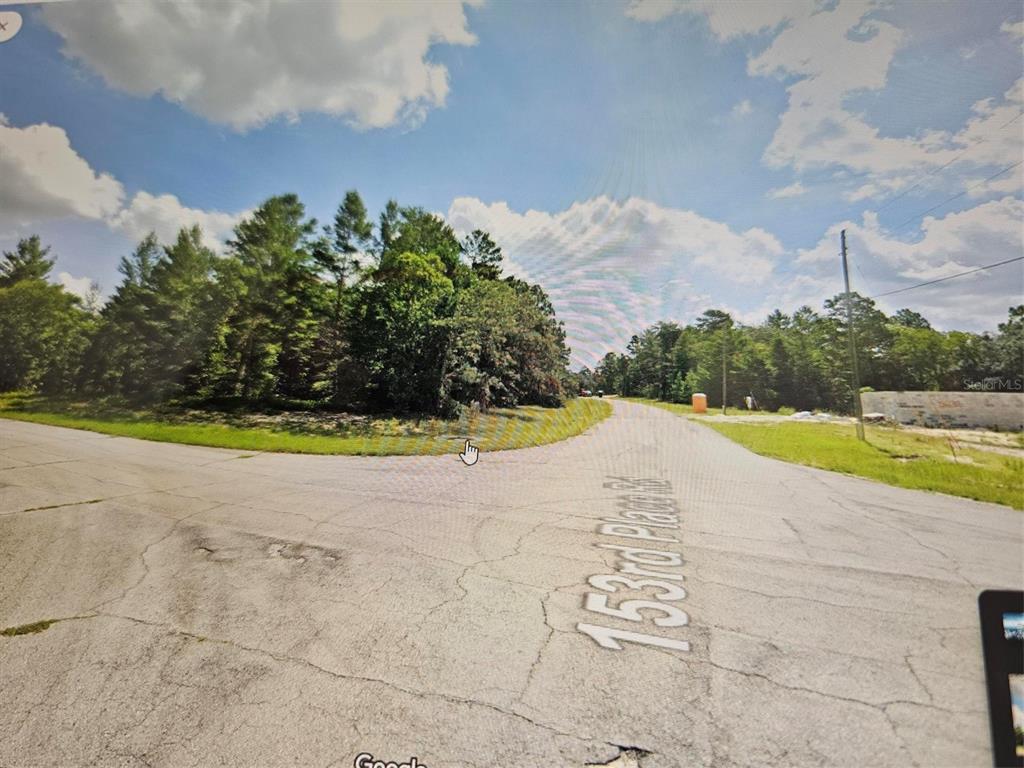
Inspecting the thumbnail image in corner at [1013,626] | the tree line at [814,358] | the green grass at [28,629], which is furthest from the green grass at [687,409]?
the green grass at [28,629]

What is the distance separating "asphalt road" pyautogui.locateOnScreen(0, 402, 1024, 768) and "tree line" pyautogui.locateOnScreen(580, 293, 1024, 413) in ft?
2.38

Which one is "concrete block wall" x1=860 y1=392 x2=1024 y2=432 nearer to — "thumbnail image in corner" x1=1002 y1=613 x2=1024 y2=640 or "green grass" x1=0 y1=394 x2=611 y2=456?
"thumbnail image in corner" x1=1002 y1=613 x2=1024 y2=640

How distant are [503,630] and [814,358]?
9.36 ft

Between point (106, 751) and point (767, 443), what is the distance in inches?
189

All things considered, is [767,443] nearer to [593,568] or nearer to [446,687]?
[593,568]

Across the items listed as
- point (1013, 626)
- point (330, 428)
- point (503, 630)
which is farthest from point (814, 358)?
point (330, 428)

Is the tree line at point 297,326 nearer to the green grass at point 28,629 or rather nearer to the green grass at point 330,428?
the green grass at point 330,428

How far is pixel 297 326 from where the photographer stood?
514 centimetres

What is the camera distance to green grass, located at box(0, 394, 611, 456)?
14.2 feet

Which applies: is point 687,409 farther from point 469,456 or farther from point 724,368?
point 469,456

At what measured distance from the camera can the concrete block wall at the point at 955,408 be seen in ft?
5.67

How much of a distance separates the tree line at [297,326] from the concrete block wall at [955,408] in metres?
3.37

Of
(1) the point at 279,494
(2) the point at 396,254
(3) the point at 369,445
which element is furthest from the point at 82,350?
(2) the point at 396,254

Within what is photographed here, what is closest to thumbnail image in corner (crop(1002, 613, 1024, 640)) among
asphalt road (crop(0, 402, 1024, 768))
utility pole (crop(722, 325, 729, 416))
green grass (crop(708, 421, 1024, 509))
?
asphalt road (crop(0, 402, 1024, 768))
